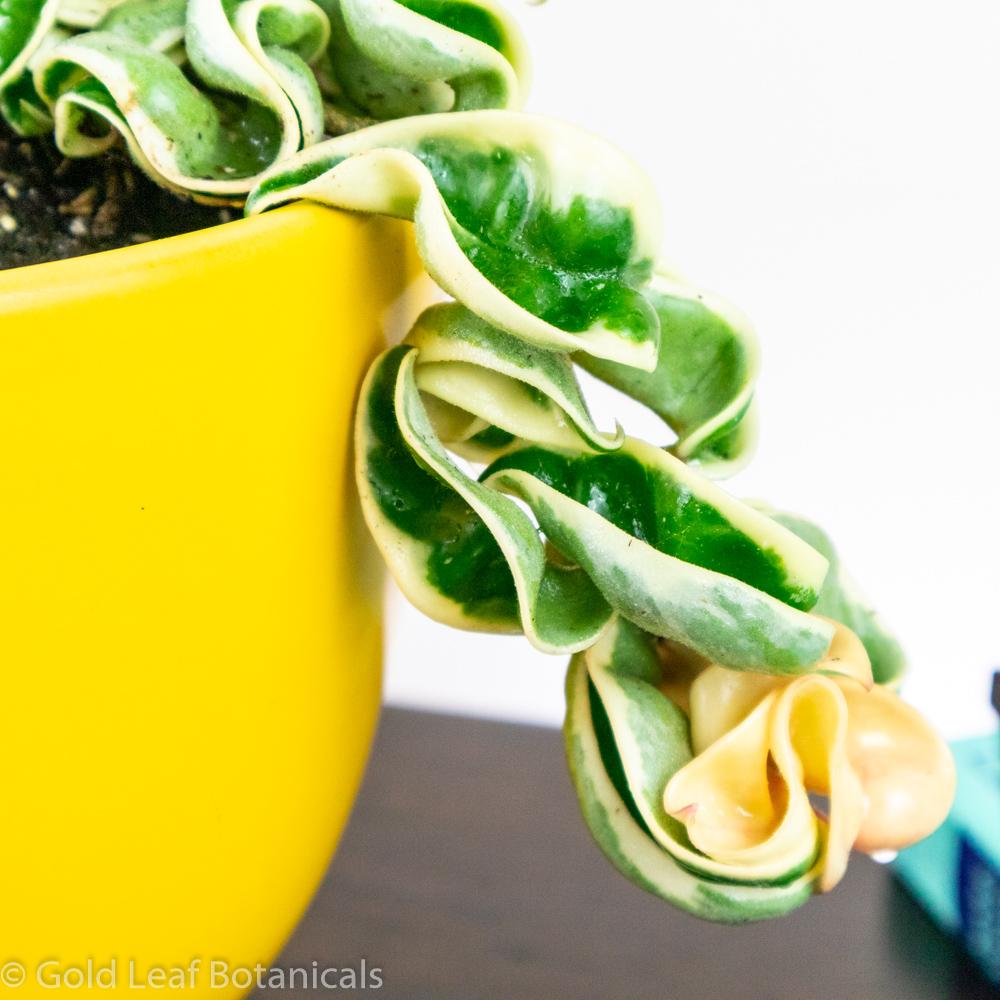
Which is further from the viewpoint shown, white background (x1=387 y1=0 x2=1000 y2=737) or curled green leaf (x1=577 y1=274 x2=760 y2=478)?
white background (x1=387 y1=0 x2=1000 y2=737)

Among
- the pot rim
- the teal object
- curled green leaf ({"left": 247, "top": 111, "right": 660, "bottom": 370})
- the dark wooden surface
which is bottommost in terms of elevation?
the dark wooden surface

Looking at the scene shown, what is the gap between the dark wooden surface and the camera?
340 millimetres

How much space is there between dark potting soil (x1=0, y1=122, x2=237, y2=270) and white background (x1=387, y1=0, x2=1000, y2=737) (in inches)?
8.3

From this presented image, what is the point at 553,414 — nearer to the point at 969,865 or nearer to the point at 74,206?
the point at 74,206

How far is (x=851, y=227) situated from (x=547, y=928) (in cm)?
26

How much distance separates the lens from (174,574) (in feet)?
0.57

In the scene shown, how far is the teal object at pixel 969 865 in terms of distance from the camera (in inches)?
13.8

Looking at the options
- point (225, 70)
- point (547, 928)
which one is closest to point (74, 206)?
point (225, 70)

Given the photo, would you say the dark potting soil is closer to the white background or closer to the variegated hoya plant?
the variegated hoya plant

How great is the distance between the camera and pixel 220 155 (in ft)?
0.69

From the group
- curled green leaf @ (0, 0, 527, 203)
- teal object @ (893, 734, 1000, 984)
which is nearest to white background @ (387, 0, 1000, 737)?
teal object @ (893, 734, 1000, 984)

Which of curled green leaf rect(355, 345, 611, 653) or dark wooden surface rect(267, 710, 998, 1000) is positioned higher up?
curled green leaf rect(355, 345, 611, 653)

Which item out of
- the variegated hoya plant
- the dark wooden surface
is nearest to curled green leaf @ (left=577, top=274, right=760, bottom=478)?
the variegated hoya plant

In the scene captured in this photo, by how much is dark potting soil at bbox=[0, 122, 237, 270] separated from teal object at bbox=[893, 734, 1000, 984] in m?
0.29
